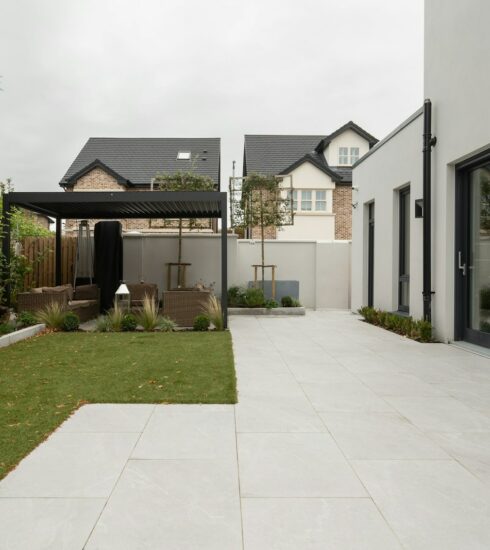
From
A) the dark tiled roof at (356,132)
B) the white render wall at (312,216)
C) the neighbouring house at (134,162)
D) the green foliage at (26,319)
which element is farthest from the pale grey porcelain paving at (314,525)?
the dark tiled roof at (356,132)

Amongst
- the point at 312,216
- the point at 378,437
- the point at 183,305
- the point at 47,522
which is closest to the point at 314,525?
the point at 47,522

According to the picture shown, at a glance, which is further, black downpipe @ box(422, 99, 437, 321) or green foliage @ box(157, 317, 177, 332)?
green foliage @ box(157, 317, 177, 332)

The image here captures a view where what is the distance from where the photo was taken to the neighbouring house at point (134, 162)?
78.4ft

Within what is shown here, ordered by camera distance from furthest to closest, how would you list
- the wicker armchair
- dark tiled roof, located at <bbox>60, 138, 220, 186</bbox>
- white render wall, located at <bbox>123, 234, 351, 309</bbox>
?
dark tiled roof, located at <bbox>60, 138, 220, 186</bbox> → white render wall, located at <bbox>123, 234, 351, 309</bbox> → the wicker armchair

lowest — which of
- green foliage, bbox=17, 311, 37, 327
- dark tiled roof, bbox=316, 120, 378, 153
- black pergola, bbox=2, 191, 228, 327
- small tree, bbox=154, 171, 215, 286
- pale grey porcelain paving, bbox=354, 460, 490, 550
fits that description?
pale grey porcelain paving, bbox=354, 460, 490, 550

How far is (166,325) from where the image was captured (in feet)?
28.5

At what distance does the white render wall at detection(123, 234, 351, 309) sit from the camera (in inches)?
509

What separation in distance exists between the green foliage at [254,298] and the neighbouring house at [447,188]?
3.34 m

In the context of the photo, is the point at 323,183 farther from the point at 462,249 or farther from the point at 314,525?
the point at 314,525

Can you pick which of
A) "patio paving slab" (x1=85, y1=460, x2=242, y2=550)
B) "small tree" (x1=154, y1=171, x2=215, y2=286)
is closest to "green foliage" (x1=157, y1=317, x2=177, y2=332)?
"small tree" (x1=154, y1=171, x2=215, y2=286)

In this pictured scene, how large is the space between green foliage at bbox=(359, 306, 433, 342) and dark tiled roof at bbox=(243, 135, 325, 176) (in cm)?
1583

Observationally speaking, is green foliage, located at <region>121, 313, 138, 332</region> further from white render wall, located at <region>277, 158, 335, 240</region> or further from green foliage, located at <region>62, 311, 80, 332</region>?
white render wall, located at <region>277, 158, 335, 240</region>

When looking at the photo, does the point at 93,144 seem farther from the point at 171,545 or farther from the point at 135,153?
the point at 171,545

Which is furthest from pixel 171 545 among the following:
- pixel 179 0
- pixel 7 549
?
pixel 179 0
